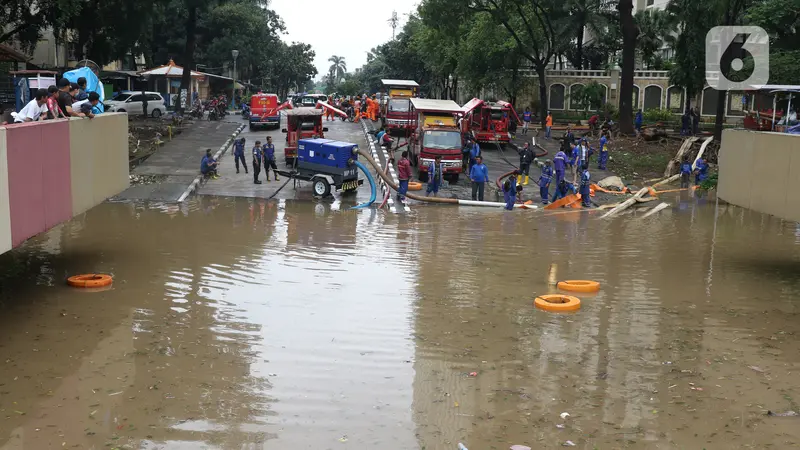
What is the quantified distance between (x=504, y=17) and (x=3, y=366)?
39.8 meters

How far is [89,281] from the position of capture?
1348 cm

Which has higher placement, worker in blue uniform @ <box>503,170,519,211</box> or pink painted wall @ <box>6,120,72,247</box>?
pink painted wall @ <box>6,120,72,247</box>

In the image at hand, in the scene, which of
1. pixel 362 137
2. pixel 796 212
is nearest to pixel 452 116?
pixel 362 137

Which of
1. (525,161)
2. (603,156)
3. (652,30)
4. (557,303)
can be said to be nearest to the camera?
(557,303)

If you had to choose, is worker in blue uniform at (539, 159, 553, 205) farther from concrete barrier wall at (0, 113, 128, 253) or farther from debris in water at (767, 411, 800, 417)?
debris in water at (767, 411, 800, 417)

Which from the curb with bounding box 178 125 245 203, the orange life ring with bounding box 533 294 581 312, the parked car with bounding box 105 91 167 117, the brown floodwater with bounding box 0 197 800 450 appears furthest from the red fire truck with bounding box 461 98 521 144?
the orange life ring with bounding box 533 294 581 312

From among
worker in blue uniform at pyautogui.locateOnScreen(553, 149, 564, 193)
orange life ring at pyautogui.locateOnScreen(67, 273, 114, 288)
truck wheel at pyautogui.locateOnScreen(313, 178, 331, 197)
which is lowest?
orange life ring at pyautogui.locateOnScreen(67, 273, 114, 288)

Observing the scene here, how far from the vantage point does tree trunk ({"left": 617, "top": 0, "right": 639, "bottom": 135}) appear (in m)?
38.0

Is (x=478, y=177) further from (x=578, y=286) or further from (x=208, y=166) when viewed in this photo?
(x=578, y=286)

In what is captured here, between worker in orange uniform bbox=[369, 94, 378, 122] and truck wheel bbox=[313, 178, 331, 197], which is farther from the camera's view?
worker in orange uniform bbox=[369, 94, 378, 122]

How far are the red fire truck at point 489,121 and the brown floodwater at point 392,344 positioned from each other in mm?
19992

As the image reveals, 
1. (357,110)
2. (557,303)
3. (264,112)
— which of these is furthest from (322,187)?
(357,110)

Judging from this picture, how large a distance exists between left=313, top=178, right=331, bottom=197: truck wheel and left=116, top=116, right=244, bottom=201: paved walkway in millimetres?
4480

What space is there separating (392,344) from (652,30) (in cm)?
5043
